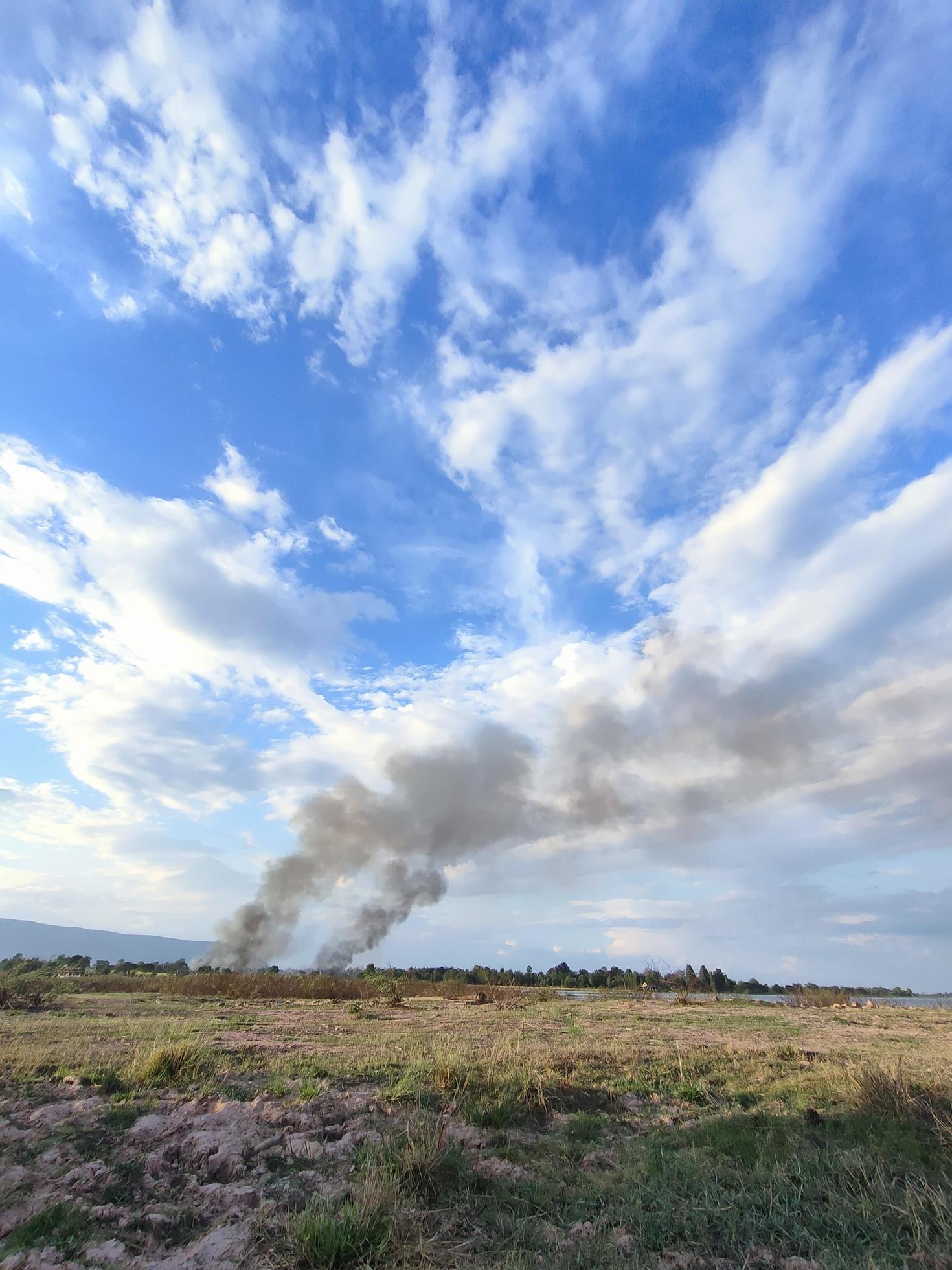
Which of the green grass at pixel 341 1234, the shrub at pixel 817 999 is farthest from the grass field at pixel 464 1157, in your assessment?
the shrub at pixel 817 999

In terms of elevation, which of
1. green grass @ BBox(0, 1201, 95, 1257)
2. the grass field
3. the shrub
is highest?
the shrub

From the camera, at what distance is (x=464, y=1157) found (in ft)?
27.1

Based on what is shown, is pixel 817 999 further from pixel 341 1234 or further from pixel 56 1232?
pixel 56 1232

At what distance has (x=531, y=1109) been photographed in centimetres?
1077

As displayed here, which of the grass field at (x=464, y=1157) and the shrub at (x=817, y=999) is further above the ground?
the shrub at (x=817, y=999)

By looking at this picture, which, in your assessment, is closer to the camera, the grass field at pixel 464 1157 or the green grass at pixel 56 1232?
the green grass at pixel 56 1232

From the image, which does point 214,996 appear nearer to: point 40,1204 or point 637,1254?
point 40,1204

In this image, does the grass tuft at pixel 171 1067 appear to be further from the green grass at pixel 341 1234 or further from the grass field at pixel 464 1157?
the green grass at pixel 341 1234

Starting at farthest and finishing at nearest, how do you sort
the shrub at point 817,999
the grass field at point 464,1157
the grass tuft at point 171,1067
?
the shrub at point 817,999 → the grass tuft at point 171,1067 → the grass field at point 464,1157

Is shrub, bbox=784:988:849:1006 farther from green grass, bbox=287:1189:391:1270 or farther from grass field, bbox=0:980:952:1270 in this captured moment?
green grass, bbox=287:1189:391:1270

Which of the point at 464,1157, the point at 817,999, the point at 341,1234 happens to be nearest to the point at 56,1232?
the point at 341,1234

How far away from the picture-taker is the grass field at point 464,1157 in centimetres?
611

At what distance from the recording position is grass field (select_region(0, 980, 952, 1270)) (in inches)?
240

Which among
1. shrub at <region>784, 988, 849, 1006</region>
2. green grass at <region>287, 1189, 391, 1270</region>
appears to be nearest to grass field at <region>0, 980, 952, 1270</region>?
green grass at <region>287, 1189, 391, 1270</region>
